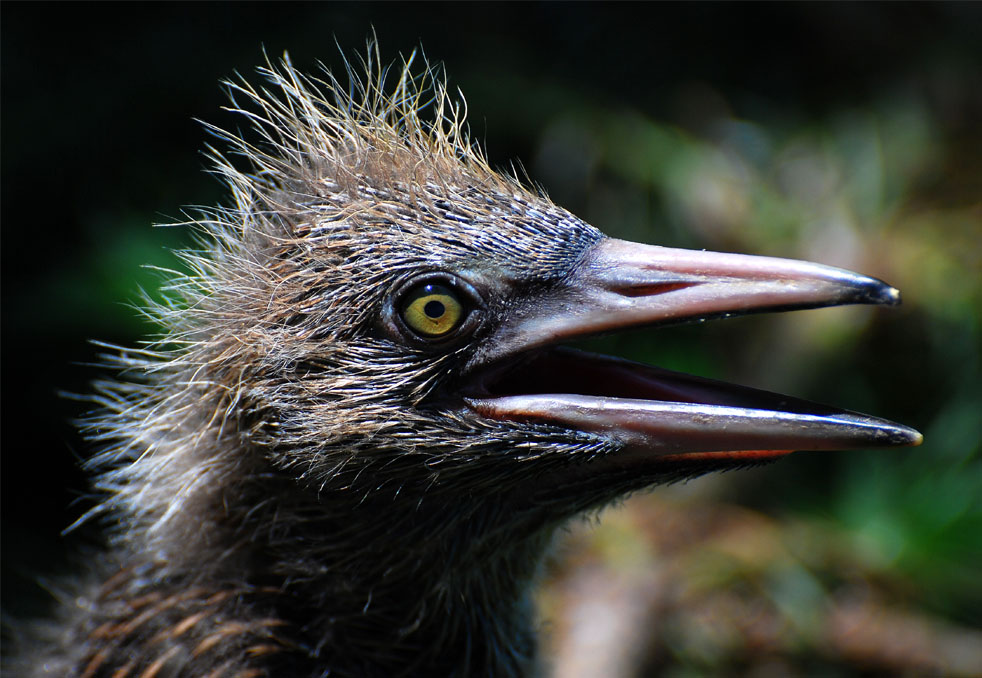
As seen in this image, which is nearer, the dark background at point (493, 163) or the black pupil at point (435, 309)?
the black pupil at point (435, 309)

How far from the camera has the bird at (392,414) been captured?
176cm

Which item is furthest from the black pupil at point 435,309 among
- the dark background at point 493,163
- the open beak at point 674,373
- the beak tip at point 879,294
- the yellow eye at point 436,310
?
the dark background at point 493,163

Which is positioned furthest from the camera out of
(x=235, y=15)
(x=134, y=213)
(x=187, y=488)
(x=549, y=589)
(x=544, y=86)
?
(x=544, y=86)

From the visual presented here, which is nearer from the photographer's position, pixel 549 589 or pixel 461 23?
pixel 549 589

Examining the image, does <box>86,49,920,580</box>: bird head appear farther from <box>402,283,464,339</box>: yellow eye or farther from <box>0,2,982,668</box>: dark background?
<box>0,2,982,668</box>: dark background

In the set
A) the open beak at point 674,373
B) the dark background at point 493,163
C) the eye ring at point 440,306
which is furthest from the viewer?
the dark background at point 493,163

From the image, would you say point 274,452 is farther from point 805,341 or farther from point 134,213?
point 805,341

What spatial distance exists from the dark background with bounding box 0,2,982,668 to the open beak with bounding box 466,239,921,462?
8.04ft

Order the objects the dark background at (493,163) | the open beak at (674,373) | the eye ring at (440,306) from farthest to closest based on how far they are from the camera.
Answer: the dark background at (493,163)
the eye ring at (440,306)
the open beak at (674,373)

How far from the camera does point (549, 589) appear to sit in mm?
3639

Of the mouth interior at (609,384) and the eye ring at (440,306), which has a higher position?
the mouth interior at (609,384)

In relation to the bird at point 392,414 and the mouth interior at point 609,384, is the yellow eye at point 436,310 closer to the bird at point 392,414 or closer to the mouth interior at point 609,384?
the bird at point 392,414

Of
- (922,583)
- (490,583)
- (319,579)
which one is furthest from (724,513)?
(319,579)

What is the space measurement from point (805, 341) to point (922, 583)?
1300mm
